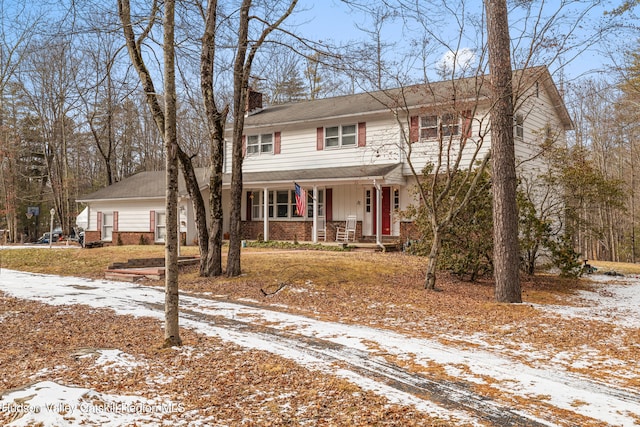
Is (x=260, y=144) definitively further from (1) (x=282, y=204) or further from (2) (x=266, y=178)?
(1) (x=282, y=204)

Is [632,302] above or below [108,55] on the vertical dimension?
below

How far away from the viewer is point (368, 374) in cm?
478

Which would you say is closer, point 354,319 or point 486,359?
point 486,359

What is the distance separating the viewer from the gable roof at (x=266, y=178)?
17706mm

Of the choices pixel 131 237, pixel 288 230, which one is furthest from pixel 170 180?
pixel 131 237

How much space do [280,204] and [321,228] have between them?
96.3 inches

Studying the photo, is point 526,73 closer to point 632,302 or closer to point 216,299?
point 632,302

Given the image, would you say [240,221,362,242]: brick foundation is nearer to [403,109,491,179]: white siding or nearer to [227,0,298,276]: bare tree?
[403,109,491,179]: white siding

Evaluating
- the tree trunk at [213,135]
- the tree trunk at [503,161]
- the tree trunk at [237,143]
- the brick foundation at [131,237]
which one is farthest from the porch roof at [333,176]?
the tree trunk at [503,161]

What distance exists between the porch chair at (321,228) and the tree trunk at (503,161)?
11.3 meters

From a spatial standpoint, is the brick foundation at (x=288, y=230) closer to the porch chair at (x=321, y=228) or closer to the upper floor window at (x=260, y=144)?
the porch chair at (x=321, y=228)

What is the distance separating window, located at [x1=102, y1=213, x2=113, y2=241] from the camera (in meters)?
24.4

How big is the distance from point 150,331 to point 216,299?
9.39 feet

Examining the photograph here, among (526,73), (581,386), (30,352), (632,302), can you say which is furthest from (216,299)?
(632,302)
